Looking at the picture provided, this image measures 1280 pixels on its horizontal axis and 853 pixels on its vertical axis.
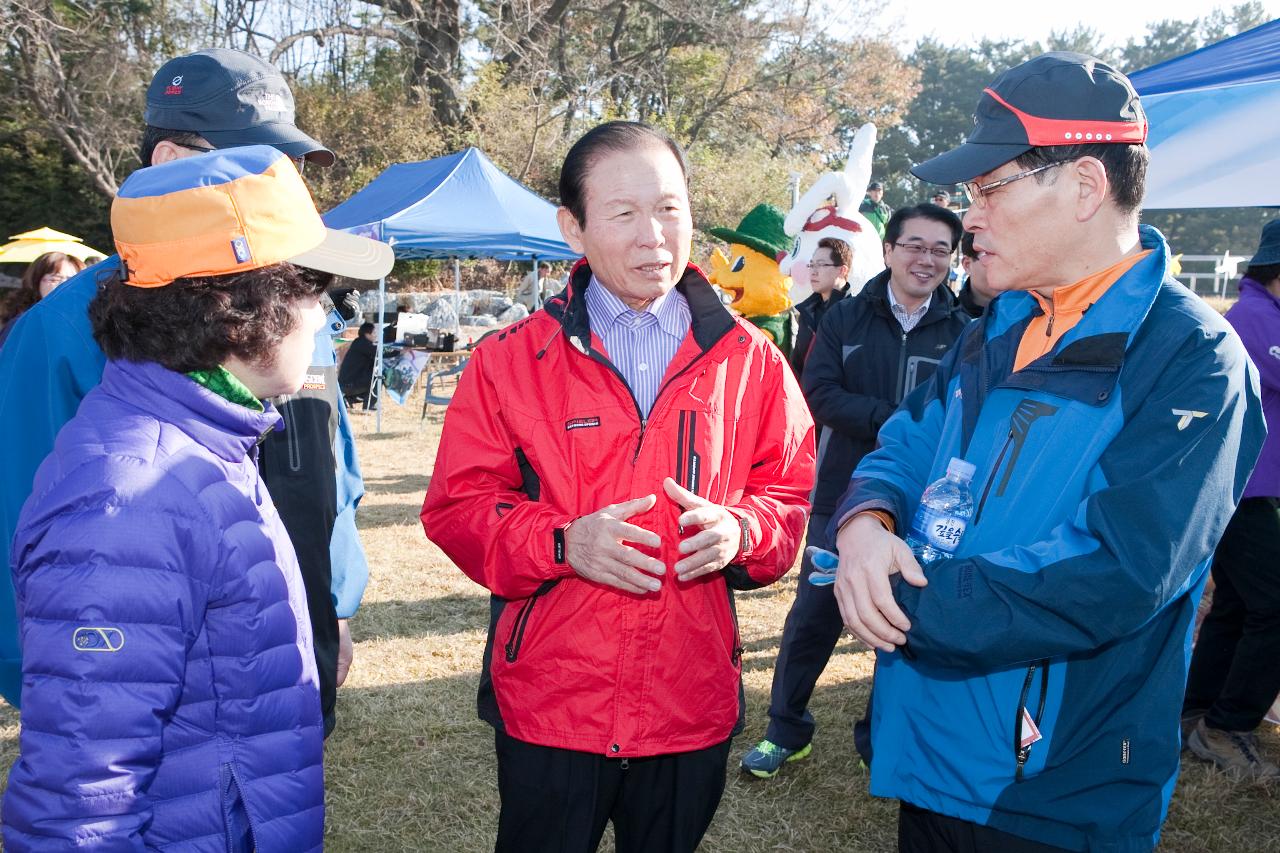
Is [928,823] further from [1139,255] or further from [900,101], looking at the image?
[900,101]

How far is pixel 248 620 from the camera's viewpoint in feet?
4.72

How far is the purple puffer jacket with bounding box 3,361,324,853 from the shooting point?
1.21 metres

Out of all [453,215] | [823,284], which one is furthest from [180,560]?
[453,215]

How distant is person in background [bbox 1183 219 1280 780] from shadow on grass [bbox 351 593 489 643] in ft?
11.8

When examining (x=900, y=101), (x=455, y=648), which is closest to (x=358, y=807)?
(x=455, y=648)

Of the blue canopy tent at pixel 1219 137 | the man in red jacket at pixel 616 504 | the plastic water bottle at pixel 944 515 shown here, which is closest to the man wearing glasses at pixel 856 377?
the blue canopy tent at pixel 1219 137

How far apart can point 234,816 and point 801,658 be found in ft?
8.12

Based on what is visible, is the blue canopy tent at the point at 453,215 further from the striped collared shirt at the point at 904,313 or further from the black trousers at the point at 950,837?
the black trousers at the point at 950,837

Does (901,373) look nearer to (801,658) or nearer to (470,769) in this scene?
(801,658)

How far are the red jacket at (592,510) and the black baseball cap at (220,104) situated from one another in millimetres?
684

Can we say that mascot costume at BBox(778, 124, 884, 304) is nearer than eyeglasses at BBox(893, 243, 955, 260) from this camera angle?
No

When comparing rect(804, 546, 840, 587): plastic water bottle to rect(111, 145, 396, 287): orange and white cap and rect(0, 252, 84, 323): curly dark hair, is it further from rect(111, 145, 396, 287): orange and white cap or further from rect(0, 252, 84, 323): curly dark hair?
rect(0, 252, 84, 323): curly dark hair

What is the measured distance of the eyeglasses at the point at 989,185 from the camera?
1.60 metres

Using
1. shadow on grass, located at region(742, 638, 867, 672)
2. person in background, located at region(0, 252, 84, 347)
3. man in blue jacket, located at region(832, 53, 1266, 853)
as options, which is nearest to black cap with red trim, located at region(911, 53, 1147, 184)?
man in blue jacket, located at region(832, 53, 1266, 853)
